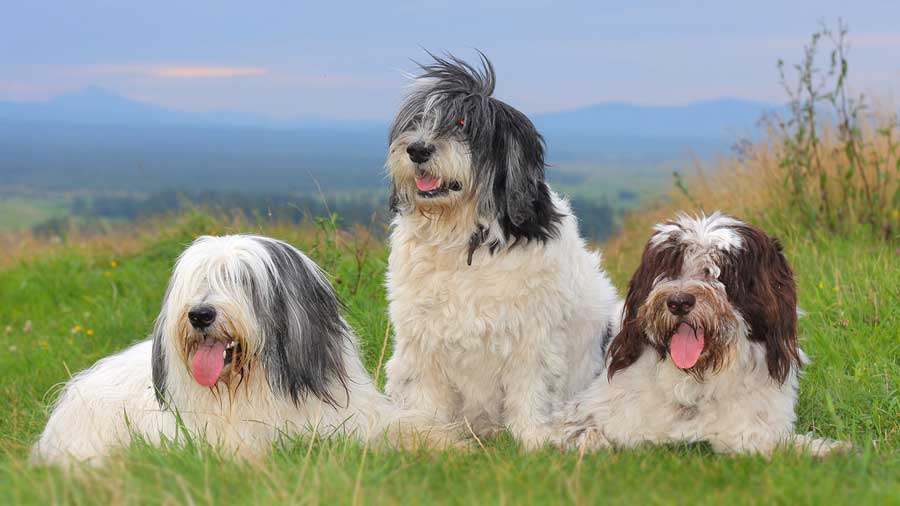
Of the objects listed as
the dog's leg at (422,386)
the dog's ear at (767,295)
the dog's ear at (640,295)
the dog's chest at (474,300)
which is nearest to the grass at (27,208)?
the dog's leg at (422,386)

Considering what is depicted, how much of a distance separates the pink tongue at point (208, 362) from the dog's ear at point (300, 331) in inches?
7.5

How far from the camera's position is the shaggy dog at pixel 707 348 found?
4020mm

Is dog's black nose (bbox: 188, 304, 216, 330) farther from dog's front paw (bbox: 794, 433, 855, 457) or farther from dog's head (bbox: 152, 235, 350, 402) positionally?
dog's front paw (bbox: 794, 433, 855, 457)

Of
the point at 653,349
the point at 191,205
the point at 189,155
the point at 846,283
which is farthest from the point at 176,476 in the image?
the point at 189,155

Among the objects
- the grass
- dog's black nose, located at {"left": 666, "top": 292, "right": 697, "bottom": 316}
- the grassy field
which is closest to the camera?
the grassy field

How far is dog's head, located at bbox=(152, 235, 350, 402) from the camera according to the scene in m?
4.01

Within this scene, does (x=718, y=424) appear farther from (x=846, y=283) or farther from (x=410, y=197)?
(x=846, y=283)

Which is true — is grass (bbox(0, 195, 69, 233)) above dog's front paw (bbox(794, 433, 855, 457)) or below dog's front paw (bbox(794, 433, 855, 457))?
below

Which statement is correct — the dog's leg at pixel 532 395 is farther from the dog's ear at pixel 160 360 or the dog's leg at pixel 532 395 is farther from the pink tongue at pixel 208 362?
the dog's ear at pixel 160 360

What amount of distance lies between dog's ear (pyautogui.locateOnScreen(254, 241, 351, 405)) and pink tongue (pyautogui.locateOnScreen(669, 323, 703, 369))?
1.49 m

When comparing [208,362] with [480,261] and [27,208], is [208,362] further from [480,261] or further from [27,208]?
[27,208]

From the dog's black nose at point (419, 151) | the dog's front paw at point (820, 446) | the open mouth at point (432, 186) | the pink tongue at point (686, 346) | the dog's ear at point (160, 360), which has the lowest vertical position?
the dog's front paw at point (820, 446)

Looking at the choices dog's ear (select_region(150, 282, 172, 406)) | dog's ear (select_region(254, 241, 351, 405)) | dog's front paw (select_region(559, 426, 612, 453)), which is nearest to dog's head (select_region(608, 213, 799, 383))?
dog's front paw (select_region(559, 426, 612, 453))

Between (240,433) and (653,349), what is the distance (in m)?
1.82
